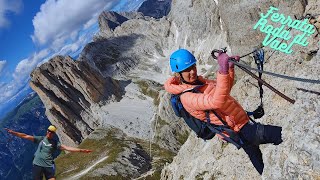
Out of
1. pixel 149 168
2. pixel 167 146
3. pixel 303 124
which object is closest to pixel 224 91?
pixel 303 124

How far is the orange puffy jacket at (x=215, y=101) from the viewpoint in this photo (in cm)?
1158

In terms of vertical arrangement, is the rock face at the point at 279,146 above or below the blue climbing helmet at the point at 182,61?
below

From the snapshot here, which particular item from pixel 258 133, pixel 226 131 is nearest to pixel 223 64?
pixel 226 131

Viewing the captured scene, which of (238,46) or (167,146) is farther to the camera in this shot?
(167,146)

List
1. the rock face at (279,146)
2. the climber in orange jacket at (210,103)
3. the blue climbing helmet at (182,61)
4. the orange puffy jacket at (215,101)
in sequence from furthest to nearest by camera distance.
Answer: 1. the rock face at (279,146)
2. the blue climbing helmet at (182,61)
3. the climber in orange jacket at (210,103)
4. the orange puffy jacket at (215,101)

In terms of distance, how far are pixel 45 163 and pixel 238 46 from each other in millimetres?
134671

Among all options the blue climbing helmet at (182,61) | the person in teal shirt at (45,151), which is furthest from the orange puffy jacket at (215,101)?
the person in teal shirt at (45,151)

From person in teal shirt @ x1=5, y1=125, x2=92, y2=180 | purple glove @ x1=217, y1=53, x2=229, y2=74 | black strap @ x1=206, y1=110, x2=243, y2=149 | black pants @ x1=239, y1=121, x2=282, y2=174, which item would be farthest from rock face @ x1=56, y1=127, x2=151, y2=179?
purple glove @ x1=217, y1=53, x2=229, y2=74

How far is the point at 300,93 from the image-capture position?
16453mm

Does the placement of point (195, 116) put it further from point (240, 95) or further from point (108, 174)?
point (108, 174)

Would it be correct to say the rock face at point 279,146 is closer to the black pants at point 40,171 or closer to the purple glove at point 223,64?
the purple glove at point 223,64

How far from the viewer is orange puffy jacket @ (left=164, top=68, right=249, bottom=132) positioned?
11.6m

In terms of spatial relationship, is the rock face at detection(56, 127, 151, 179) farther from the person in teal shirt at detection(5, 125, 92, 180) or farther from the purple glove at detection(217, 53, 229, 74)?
the purple glove at detection(217, 53, 229, 74)

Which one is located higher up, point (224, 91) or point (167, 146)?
point (224, 91)
